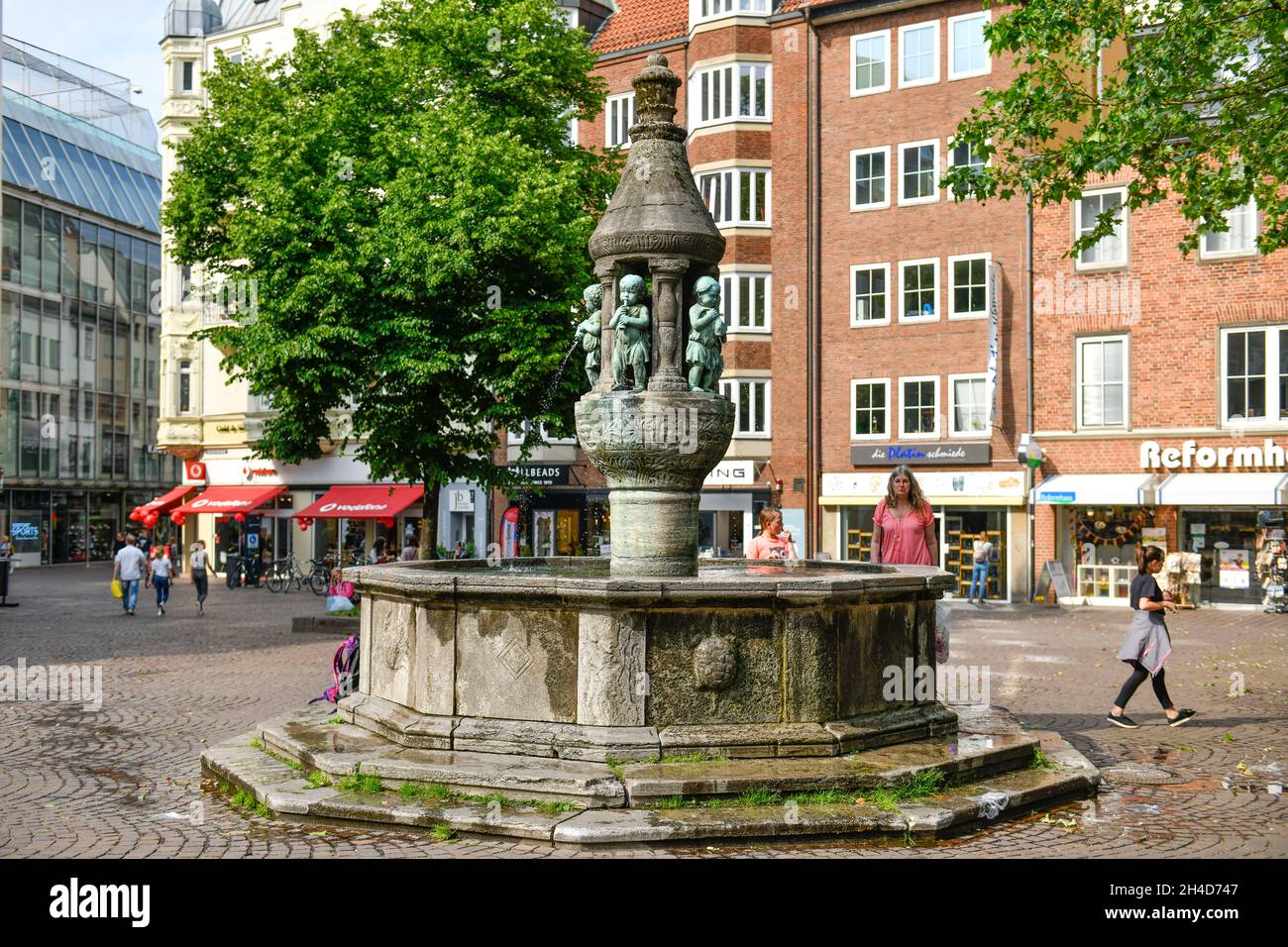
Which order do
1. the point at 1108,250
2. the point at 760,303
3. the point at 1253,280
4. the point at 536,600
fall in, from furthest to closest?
the point at 760,303, the point at 1108,250, the point at 1253,280, the point at 536,600

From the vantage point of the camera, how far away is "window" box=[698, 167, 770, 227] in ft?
123

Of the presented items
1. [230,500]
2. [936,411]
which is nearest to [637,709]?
[936,411]

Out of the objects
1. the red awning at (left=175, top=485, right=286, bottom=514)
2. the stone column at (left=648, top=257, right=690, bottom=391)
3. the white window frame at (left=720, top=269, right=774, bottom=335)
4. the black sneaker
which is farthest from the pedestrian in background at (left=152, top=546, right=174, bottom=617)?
the black sneaker

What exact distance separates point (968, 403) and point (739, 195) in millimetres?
9007

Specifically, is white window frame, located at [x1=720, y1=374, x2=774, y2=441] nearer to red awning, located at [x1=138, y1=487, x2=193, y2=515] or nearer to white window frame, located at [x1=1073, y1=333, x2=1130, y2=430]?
white window frame, located at [x1=1073, y1=333, x2=1130, y2=430]

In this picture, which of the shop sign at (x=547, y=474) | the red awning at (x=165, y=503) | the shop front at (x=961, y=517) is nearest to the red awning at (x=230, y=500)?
the red awning at (x=165, y=503)

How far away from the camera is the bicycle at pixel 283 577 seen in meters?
37.8

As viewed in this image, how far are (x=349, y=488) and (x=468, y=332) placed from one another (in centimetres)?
2024

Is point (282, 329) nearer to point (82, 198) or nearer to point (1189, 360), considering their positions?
point (1189, 360)

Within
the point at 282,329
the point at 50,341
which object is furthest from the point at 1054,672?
the point at 50,341

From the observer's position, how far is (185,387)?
48.5 m

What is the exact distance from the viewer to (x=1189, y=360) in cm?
3094

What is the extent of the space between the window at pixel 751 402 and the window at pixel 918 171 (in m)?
6.53

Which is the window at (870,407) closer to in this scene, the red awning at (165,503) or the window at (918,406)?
the window at (918,406)
